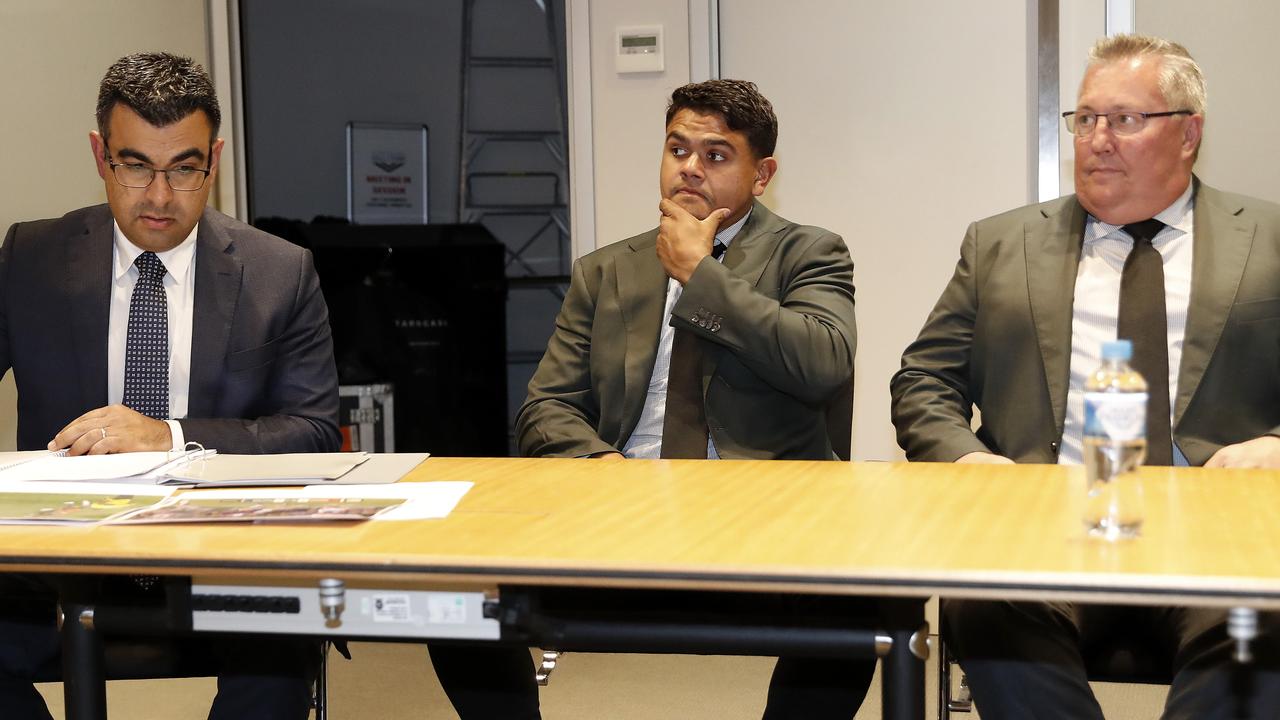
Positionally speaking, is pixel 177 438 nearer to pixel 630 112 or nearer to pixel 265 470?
pixel 265 470

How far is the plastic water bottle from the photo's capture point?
130 centimetres

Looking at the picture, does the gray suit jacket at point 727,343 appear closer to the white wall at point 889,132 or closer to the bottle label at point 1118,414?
the bottle label at point 1118,414

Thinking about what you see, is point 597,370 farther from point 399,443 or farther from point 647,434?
point 399,443

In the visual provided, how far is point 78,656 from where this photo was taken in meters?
1.51

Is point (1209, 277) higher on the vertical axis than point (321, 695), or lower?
higher

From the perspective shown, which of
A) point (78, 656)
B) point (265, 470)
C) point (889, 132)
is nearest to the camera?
point (78, 656)

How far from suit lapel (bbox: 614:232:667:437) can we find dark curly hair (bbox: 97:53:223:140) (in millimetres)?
912

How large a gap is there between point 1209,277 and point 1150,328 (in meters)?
0.15

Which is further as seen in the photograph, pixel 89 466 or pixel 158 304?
pixel 158 304

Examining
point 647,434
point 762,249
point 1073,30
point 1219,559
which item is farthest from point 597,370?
point 1073,30

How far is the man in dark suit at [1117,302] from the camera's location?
7.12 feet

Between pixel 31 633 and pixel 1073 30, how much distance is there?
325 centimetres

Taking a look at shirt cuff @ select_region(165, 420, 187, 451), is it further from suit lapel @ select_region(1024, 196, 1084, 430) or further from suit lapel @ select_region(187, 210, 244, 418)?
suit lapel @ select_region(1024, 196, 1084, 430)

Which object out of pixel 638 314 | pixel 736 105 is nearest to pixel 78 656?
pixel 638 314
